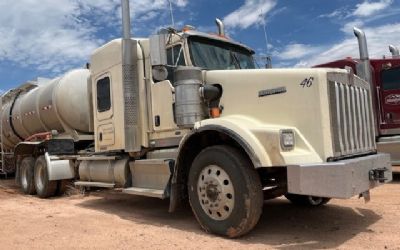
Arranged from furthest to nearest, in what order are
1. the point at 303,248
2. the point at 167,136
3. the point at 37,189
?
the point at 37,189 → the point at 167,136 → the point at 303,248

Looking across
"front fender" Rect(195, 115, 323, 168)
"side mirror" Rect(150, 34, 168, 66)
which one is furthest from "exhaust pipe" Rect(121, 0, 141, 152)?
"front fender" Rect(195, 115, 323, 168)

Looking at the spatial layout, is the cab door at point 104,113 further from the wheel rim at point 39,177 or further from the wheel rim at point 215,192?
the wheel rim at point 215,192

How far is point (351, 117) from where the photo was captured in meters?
5.82

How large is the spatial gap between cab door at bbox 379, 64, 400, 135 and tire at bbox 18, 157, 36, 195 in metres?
8.73

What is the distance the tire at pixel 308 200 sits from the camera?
7.64 metres

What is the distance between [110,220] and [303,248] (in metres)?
3.33

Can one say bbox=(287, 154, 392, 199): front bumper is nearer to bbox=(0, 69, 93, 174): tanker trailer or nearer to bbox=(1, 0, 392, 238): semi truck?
bbox=(1, 0, 392, 238): semi truck

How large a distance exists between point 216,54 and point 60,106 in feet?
16.2

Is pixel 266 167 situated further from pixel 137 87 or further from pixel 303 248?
pixel 137 87

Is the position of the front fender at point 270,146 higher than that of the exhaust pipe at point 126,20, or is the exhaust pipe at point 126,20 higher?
the exhaust pipe at point 126,20

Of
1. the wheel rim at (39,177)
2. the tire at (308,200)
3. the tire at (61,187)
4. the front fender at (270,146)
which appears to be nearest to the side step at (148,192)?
the front fender at (270,146)

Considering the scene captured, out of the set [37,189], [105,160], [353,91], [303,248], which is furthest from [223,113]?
→ [37,189]

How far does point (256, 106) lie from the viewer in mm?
5945

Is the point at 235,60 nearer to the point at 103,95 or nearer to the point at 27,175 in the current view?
the point at 103,95
